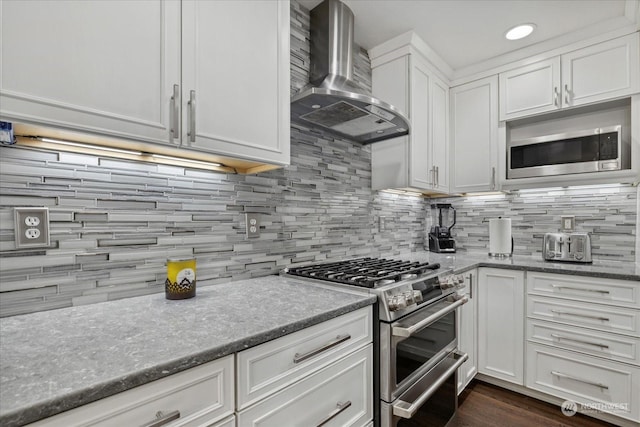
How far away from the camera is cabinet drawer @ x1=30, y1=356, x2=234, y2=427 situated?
0.60 metres

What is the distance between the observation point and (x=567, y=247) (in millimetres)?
2291

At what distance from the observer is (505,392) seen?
221cm

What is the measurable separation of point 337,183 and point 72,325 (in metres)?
1.58

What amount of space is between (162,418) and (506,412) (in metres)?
2.15

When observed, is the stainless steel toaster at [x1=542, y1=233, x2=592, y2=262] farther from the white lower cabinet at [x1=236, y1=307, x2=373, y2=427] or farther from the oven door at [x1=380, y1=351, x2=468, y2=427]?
the white lower cabinet at [x1=236, y1=307, x2=373, y2=427]

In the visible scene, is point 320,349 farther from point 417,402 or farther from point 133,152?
point 133,152

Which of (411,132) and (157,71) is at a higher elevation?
(411,132)

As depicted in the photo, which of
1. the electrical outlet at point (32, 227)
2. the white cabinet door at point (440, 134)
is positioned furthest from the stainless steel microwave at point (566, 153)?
the electrical outlet at point (32, 227)

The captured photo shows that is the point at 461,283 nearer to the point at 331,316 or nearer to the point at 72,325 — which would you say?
the point at 331,316

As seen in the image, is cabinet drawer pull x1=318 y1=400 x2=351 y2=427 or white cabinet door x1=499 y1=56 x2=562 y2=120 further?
white cabinet door x1=499 y1=56 x2=562 y2=120

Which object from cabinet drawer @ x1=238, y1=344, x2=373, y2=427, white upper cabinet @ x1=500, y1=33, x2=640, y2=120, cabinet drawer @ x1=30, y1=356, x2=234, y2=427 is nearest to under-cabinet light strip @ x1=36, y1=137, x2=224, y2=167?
cabinet drawer @ x1=30, y1=356, x2=234, y2=427

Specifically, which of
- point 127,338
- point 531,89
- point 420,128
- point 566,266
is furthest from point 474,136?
point 127,338

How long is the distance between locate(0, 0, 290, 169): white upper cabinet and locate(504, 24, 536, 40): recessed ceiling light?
5.56 feet

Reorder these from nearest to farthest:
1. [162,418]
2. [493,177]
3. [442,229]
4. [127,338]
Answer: [162,418], [127,338], [493,177], [442,229]
